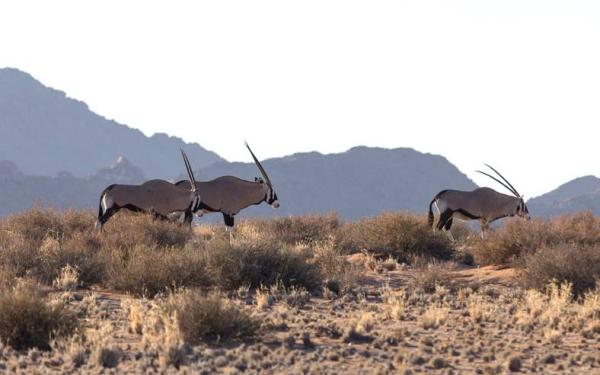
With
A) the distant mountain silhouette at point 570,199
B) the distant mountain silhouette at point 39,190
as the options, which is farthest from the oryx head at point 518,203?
the distant mountain silhouette at point 39,190

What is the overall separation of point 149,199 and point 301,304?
8.22 m

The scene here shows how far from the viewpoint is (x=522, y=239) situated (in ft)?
57.2

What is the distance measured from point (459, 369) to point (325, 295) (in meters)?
4.38

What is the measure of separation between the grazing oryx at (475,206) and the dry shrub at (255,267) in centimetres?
704

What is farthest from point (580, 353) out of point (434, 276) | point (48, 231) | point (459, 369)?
point (48, 231)

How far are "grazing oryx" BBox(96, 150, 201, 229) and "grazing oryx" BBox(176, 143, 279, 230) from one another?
307 mm

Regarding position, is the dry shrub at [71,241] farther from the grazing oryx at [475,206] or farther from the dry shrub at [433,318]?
the grazing oryx at [475,206]

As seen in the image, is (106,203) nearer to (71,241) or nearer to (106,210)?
(106,210)

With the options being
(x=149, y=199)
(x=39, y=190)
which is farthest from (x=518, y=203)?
(x=39, y=190)

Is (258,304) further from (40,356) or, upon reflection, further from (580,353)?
(580,353)

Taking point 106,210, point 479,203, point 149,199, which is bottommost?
point 106,210

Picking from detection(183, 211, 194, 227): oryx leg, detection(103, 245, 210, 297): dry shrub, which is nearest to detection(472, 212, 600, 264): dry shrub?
detection(103, 245, 210, 297): dry shrub

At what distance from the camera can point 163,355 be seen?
344 inches

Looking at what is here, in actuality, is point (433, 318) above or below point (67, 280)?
below
